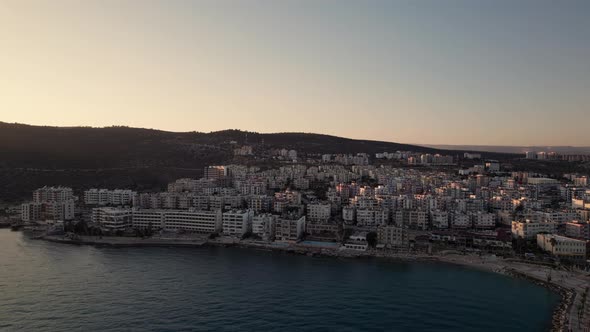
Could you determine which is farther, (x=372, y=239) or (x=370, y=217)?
(x=370, y=217)

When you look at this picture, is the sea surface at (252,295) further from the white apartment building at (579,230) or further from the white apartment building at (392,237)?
the white apartment building at (579,230)

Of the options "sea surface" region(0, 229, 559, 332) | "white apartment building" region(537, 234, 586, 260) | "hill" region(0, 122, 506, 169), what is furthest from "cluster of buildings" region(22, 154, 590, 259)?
"hill" region(0, 122, 506, 169)

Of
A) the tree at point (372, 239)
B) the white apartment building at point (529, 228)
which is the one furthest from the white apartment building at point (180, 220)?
the white apartment building at point (529, 228)

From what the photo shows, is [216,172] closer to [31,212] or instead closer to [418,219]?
[31,212]

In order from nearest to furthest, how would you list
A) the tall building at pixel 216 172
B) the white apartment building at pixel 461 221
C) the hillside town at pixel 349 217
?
the hillside town at pixel 349 217 → the white apartment building at pixel 461 221 → the tall building at pixel 216 172

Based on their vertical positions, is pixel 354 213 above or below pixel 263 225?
above

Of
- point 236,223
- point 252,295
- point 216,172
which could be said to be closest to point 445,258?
point 252,295

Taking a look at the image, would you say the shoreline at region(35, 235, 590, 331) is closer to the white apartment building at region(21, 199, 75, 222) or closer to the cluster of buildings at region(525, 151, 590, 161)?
the white apartment building at region(21, 199, 75, 222)
